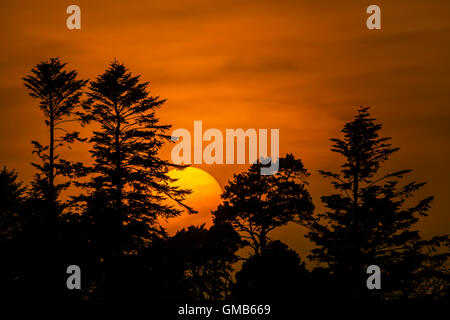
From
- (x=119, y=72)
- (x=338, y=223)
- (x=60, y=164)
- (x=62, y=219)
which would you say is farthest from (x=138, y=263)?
(x=338, y=223)

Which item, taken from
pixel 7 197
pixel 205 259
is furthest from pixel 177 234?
pixel 7 197

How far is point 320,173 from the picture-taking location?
1956 inches

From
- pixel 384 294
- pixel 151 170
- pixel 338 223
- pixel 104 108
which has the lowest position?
pixel 384 294

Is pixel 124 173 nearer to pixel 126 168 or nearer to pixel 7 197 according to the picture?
pixel 126 168

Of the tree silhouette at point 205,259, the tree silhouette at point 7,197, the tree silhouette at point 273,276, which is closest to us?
the tree silhouette at point 273,276

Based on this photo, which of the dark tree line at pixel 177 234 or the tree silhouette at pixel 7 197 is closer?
the dark tree line at pixel 177 234

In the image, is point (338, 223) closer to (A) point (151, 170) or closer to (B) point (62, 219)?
(A) point (151, 170)

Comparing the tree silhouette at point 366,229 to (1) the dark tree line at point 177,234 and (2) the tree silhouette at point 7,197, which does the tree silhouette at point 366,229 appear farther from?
(2) the tree silhouette at point 7,197

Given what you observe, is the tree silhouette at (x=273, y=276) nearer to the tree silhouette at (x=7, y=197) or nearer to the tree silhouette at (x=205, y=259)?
the tree silhouette at (x=205, y=259)

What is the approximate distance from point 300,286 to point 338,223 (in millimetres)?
9451

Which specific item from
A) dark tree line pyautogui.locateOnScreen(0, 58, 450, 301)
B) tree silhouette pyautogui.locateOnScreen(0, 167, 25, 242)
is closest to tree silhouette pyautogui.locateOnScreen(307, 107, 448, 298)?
dark tree line pyautogui.locateOnScreen(0, 58, 450, 301)

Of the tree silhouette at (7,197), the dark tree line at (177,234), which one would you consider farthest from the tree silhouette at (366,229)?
the tree silhouette at (7,197)

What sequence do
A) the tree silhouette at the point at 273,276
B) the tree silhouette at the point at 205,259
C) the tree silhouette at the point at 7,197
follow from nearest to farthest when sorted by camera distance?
the tree silhouette at the point at 273,276, the tree silhouette at the point at 205,259, the tree silhouette at the point at 7,197
